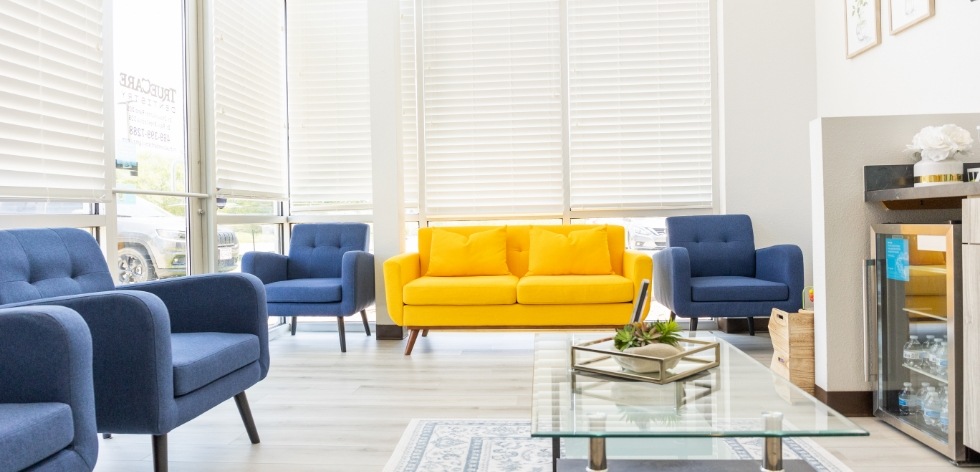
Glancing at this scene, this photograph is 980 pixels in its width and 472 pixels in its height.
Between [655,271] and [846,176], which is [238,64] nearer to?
[655,271]

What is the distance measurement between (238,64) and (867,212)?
13.7 feet

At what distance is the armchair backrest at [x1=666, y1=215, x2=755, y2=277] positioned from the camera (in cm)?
487

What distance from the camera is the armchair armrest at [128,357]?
204 centimetres

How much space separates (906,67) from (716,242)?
5.34 ft

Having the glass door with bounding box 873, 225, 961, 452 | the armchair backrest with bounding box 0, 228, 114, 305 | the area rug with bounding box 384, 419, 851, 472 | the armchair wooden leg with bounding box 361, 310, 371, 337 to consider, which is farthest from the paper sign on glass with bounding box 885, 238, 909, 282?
the armchair wooden leg with bounding box 361, 310, 371, 337

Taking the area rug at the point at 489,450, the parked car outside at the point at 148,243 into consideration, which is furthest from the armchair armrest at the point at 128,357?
the parked car outside at the point at 148,243

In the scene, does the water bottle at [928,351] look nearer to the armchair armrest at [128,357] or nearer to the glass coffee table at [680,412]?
the glass coffee table at [680,412]

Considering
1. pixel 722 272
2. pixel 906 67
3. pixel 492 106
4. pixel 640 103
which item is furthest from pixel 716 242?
pixel 492 106

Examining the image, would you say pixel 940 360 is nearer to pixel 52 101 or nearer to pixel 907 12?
pixel 907 12

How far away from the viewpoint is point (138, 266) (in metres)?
3.90

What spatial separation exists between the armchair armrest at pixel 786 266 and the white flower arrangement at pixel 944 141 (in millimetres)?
1656

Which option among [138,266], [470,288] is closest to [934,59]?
[470,288]

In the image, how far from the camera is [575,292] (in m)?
4.27

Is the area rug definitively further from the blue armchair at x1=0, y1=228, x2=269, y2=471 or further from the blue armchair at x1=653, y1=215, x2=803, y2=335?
the blue armchair at x1=653, y1=215, x2=803, y2=335
